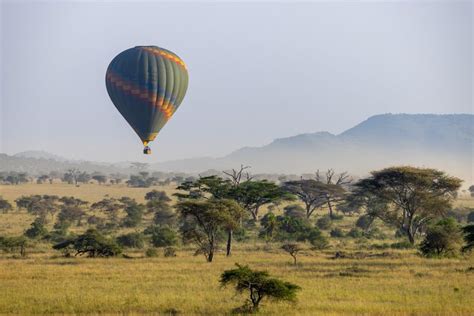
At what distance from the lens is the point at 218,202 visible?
143 feet

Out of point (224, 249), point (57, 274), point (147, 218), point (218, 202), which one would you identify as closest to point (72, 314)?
point (57, 274)

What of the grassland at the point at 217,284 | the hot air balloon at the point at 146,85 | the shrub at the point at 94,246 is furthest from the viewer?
the hot air balloon at the point at 146,85

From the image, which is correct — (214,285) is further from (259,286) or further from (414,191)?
(414,191)

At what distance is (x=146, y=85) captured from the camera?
167ft

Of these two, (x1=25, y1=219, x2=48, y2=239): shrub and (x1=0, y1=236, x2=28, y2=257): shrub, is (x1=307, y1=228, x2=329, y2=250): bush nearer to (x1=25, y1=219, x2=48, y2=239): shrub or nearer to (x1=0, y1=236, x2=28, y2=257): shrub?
(x1=0, y1=236, x2=28, y2=257): shrub

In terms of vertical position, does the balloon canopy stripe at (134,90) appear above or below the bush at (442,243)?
above

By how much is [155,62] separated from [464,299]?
3374cm

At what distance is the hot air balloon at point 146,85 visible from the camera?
167ft

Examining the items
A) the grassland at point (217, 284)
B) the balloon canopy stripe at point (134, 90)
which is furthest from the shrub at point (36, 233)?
the balloon canopy stripe at point (134, 90)

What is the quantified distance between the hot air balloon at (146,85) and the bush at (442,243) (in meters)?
23.8

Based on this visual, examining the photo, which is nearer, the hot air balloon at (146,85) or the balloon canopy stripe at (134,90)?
the hot air balloon at (146,85)

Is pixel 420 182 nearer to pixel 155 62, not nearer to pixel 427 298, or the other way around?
pixel 155 62

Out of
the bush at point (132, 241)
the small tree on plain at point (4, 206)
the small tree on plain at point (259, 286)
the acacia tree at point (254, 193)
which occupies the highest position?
the acacia tree at point (254, 193)

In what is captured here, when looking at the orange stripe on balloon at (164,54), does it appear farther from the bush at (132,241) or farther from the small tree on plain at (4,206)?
the small tree on plain at (4,206)
